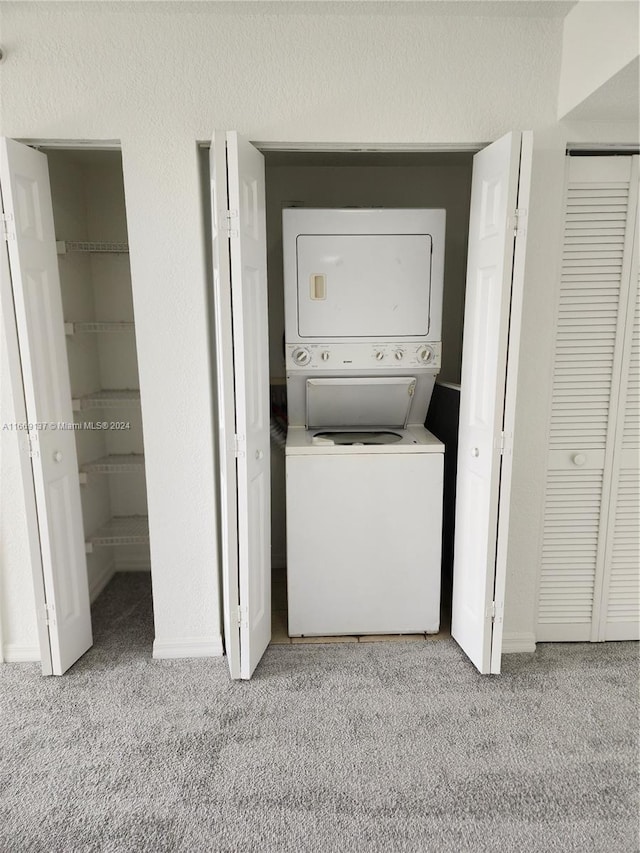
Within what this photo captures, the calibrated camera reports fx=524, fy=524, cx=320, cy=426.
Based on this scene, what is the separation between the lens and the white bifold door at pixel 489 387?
6.47ft

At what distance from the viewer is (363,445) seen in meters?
2.45

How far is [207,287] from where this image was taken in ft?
7.38

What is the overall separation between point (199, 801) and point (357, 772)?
53cm

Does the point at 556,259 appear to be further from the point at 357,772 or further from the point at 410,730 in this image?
the point at 357,772

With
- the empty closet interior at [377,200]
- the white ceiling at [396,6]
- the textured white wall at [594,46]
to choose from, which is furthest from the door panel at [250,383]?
the textured white wall at [594,46]

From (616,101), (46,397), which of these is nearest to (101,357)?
(46,397)

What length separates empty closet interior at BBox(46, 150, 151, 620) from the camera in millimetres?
2801

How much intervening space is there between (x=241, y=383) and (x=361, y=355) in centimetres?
70

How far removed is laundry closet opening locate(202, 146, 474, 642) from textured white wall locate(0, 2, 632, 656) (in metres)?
0.71

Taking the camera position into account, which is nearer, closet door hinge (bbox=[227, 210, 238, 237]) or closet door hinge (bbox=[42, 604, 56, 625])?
closet door hinge (bbox=[227, 210, 238, 237])

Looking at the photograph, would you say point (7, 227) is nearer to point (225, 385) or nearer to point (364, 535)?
point (225, 385)

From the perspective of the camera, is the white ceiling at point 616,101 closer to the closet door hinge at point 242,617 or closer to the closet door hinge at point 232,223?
the closet door hinge at point 232,223

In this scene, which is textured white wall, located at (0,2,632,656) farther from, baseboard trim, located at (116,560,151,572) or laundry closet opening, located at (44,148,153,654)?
baseboard trim, located at (116,560,151,572)

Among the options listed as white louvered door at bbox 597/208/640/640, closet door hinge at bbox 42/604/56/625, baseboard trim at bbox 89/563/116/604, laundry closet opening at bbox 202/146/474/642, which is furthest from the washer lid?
baseboard trim at bbox 89/563/116/604
